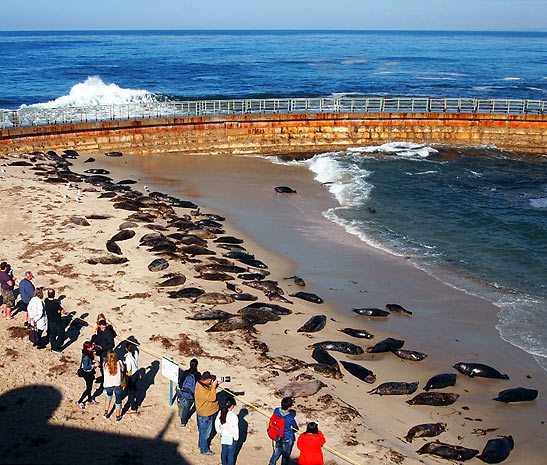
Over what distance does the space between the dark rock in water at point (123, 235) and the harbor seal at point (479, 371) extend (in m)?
12.7

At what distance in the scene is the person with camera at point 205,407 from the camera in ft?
36.8

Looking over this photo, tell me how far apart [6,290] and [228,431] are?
8.06 meters

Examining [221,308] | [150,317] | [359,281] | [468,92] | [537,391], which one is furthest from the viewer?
[468,92]

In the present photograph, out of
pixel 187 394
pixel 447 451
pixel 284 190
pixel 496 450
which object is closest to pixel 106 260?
pixel 187 394

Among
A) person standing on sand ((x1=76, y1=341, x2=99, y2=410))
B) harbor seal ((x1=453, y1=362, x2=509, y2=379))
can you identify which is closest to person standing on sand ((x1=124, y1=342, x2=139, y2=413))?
person standing on sand ((x1=76, y1=341, x2=99, y2=410))

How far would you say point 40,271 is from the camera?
19.4m

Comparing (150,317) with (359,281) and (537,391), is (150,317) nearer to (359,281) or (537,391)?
(359,281)

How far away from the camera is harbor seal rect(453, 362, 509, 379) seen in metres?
15.6

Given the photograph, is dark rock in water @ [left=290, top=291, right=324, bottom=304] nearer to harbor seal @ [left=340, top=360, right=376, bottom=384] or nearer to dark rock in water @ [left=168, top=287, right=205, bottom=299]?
dark rock in water @ [left=168, top=287, right=205, bottom=299]

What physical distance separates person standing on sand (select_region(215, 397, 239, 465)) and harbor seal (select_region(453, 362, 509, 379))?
23.5 feet

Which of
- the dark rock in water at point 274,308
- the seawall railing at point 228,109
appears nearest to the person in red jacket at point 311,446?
the dark rock in water at point 274,308

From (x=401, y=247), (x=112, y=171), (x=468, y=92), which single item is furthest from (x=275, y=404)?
(x=468, y=92)

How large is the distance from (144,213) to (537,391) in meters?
16.9

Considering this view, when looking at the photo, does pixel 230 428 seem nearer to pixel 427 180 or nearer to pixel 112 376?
pixel 112 376
